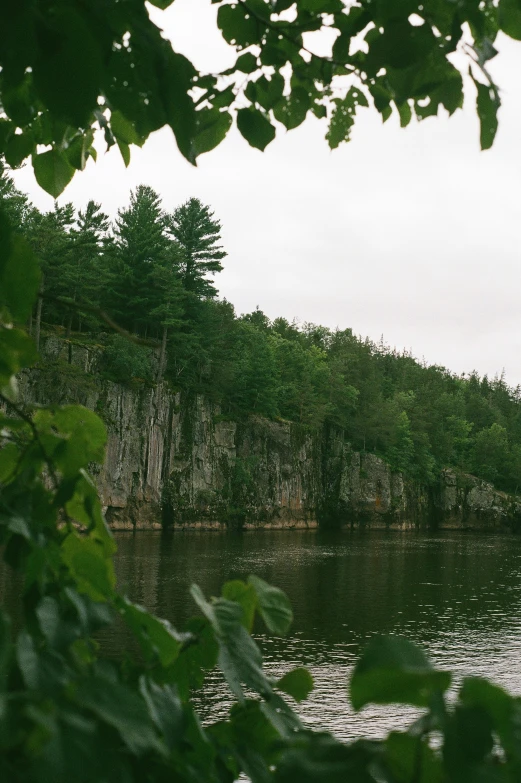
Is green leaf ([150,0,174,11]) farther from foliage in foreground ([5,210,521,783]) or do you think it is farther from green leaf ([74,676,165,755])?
green leaf ([74,676,165,755])

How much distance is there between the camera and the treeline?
37875 millimetres

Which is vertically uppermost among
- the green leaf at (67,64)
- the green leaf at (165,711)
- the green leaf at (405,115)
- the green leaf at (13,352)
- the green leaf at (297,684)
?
the green leaf at (405,115)

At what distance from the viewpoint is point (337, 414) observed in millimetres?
62781

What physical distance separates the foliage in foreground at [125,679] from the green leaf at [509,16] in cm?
81

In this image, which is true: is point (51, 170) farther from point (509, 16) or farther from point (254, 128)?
point (509, 16)

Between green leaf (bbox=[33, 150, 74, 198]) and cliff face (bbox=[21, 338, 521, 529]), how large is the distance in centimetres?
3345

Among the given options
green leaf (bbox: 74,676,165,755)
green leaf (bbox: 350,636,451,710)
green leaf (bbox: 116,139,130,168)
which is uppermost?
green leaf (bbox: 116,139,130,168)

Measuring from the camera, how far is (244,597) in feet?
3.53

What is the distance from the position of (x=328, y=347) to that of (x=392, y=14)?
Result: 85136 millimetres

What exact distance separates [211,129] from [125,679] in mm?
968

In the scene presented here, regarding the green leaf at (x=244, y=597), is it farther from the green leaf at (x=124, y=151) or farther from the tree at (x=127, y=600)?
the green leaf at (x=124, y=151)

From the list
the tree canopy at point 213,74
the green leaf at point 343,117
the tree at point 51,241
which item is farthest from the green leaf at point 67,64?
the tree at point 51,241

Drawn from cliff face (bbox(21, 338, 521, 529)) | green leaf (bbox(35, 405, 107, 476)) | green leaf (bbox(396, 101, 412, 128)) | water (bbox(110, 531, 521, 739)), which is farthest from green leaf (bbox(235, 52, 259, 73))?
cliff face (bbox(21, 338, 521, 529))

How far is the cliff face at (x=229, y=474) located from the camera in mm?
40656
